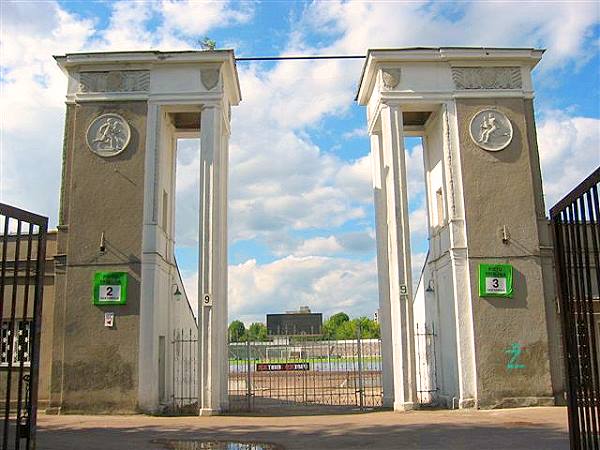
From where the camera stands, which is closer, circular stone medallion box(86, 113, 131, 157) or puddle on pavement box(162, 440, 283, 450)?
puddle on pavement box(162, 440, 283, 450)

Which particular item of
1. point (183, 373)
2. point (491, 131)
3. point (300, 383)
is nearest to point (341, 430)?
point (183, 373)

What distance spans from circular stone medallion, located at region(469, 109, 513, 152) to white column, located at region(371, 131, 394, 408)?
293 centimetres

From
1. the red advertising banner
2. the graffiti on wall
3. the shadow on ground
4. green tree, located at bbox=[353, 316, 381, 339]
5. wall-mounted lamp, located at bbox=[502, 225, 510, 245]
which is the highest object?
wall-mounted lamp, located at bbox=[502, 225, 510, 245]

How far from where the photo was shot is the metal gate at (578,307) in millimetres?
6758

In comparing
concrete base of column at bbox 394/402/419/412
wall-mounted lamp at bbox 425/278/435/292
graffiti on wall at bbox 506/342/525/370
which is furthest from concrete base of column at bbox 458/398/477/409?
wall-mounted lamp at bbox 425/278/435/292

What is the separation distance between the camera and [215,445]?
11.6m

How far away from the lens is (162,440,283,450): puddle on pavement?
11.2 m

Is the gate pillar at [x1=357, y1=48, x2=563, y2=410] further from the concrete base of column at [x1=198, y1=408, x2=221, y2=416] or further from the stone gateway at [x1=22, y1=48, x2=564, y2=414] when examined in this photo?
the concrete base of column at [x1=198, y1=408, x2=221, y2=416]

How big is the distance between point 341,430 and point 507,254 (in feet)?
24.3

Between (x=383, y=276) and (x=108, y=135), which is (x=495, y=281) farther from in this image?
(x=108, y=135)

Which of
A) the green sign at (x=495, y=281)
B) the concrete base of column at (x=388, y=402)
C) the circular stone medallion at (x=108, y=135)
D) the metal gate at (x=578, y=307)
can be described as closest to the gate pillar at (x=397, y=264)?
the concrete base of column at (x=388, y=402)

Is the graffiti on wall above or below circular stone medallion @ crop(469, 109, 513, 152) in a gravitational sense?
below

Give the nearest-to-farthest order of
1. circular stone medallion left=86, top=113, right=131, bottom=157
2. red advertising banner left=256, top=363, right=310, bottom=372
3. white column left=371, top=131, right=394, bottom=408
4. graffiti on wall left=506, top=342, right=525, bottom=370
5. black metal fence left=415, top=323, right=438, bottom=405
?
graffiti on wall left=506, top=342, right=525, bottom=370
white column left=371, top=131, right=394, bottom=408
circular stone medallion left=86, top=113, right=131, bottom=157
black metal fence left=415, top=323, right=438, bottom=405
red advertising banner left=256, top=363, right=310, bottom=372

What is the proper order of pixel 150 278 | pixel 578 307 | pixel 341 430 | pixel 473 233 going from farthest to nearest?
pixel 473 233 → pixel 150 278 → pixel 341 430 → pixel 578 307
